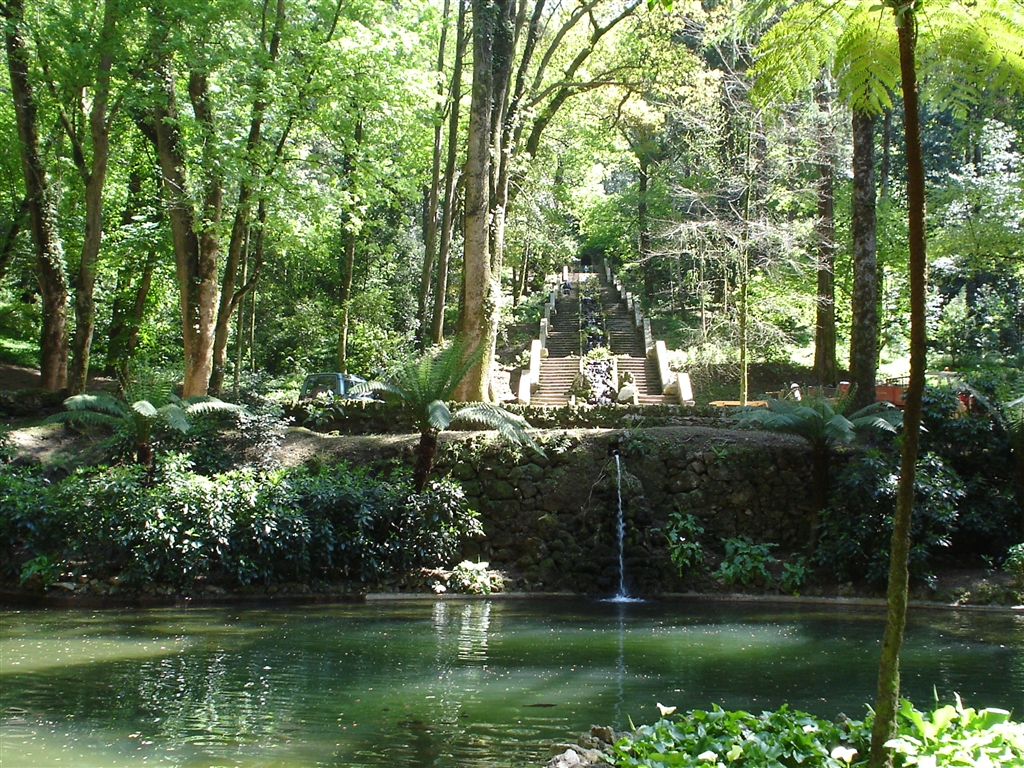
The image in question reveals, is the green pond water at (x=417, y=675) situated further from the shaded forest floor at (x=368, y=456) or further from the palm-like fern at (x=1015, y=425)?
the palm-like fern at (x=1015, y=425)

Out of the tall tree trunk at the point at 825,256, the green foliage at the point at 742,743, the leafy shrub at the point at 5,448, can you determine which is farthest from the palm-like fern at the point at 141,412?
the tall tree trunk at the point at 825,256

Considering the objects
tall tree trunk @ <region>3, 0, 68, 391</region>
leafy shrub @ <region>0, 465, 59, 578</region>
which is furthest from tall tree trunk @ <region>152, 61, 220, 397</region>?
leafy shrub @ <region>0, 465, 59, 578</region>

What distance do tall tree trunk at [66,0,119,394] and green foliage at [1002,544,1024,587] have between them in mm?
16281

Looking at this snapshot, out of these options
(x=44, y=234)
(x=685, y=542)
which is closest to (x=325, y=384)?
(x=44, y=234)

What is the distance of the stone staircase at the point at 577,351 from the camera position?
1065 inches

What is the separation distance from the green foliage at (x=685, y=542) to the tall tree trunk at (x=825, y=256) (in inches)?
409

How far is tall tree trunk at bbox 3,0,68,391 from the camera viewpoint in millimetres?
18859

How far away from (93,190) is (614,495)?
12.0 meters

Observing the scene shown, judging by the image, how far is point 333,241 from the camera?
98.8 feet

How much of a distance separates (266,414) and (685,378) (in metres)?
13.7

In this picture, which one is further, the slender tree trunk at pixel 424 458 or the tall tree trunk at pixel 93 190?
the tall tree trunk at pixel 93 190

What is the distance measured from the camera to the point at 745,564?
1323 cm

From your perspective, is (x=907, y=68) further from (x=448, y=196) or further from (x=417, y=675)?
(x=448, y=196)

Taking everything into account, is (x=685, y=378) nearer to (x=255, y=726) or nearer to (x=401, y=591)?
(x=401, y=591)
